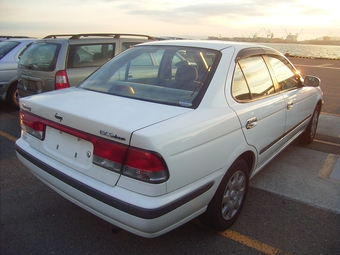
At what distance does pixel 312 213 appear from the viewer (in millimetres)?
3041

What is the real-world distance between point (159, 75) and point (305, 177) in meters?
2.23

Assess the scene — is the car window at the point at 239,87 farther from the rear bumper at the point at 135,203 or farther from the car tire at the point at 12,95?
the car tire at the point at 12,95

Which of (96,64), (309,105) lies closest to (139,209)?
(309,105)

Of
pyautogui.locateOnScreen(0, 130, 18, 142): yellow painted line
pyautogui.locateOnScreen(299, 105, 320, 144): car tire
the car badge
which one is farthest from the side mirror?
pyautogui.locateOnScreen(0, 130, 18, 142): yellow painted line

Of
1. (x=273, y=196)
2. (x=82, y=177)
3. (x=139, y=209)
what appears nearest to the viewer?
(x=139, y=209)

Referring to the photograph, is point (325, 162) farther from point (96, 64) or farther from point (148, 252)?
point (96, 64)

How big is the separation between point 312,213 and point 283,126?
38.0 inches

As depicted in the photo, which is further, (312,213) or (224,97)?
(312,213)

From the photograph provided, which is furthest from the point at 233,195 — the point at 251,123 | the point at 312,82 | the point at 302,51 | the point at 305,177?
the point at 302,51

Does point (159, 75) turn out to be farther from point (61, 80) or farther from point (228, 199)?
point (61, 80)

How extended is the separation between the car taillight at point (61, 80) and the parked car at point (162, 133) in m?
2.00

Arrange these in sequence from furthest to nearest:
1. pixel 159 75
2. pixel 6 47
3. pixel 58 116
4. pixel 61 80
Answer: pixel 6 47, pixel 61 80, pixel 159 75, pixel 58 116

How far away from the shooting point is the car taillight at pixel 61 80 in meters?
5.09

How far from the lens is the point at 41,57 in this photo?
5477 mm
